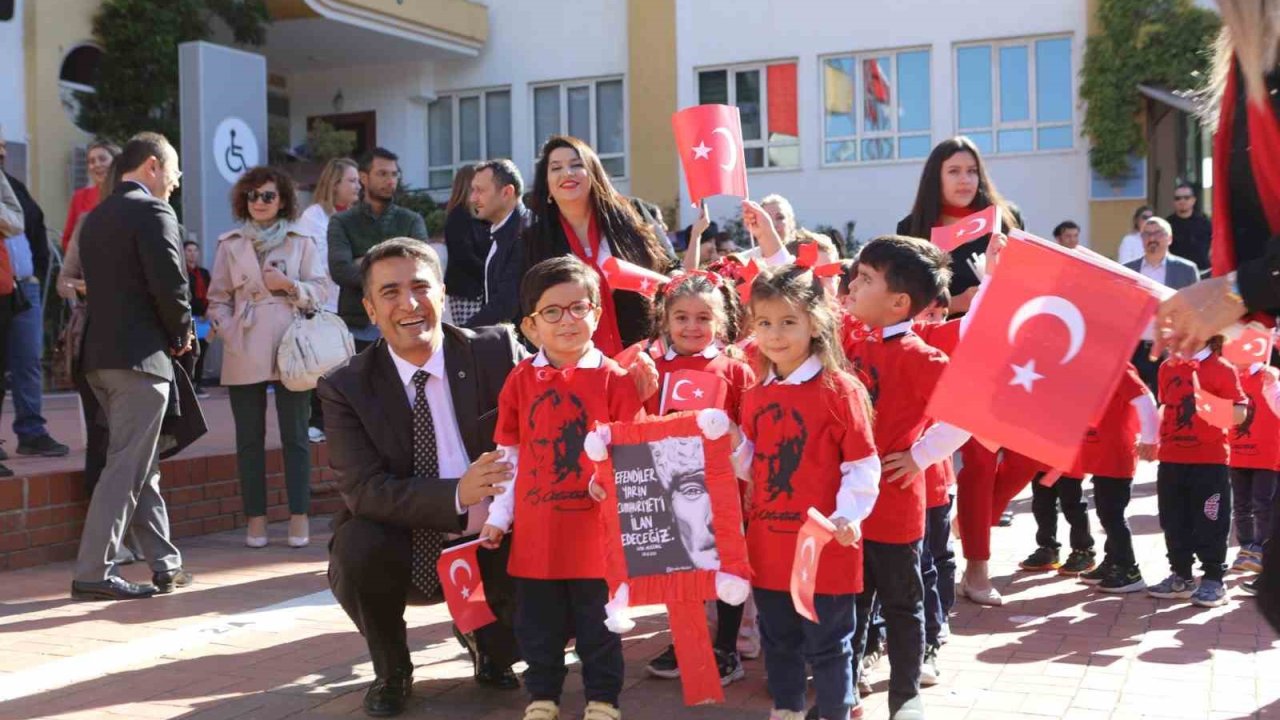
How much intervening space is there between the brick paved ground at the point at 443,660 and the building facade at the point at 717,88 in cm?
1390

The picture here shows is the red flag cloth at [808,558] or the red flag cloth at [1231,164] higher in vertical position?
the red flag cloth at [1231,164]

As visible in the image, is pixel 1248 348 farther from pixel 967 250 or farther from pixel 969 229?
pixel 969 229

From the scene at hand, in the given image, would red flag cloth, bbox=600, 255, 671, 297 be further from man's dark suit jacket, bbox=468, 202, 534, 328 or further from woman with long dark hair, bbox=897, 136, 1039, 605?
woman with long dark hair, bbox=897, 136, 1039, 605

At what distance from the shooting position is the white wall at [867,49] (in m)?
20.6

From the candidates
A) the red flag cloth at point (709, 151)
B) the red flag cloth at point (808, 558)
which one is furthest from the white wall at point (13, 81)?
the red flag cloth at point (808, 558)

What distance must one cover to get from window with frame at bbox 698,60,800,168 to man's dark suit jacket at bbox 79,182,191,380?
16.6 m

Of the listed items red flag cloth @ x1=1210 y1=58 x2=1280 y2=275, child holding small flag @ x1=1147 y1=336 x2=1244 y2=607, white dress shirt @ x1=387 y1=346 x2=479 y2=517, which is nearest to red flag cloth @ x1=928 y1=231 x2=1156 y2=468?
red flag cloth @ x1=1210 y1=58 x2=1280 y2=275

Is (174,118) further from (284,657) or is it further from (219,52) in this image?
(284,657)

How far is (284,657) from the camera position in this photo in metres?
5.20

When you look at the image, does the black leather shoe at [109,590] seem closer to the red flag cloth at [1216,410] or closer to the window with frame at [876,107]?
the red flag cloth at [1216,410]

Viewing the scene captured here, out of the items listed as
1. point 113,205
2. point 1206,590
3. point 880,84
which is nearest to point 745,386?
point 1206,590

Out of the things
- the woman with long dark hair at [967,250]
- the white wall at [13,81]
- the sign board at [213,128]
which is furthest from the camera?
the white wall at [13,81]

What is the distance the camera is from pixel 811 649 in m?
3.93

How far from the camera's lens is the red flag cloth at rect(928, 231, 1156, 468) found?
113 inches
